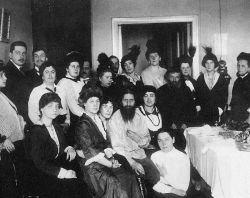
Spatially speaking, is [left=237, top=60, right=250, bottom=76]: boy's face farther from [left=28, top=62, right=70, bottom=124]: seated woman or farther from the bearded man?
[left=28, top=62, right=70, bottom=124]: seated woman

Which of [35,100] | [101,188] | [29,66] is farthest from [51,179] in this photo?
[29,66]

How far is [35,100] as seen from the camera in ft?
11.3

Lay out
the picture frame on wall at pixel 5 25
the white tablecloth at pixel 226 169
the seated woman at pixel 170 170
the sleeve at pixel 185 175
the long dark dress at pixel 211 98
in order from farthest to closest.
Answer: the long dark dress at pixel 211 98 < the picture frame on wall at pixel 5 25 < the sleeve at pixel 185 175 < the seated woman at pixel 170 170 < the white tablecloth at pixel 226 169

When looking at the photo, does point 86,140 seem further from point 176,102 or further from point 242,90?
point 242,90

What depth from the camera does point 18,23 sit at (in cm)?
491

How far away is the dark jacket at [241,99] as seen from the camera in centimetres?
451

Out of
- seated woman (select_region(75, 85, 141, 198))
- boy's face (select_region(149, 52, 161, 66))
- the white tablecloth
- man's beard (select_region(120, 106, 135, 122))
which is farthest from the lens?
boy's face (select_region(149, 52, 161, 66))

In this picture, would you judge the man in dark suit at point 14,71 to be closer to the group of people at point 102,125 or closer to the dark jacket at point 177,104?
the group of people at point 102,125

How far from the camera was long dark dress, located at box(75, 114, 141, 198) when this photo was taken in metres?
2.79

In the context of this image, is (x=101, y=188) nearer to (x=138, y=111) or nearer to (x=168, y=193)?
(x=168, y=193)

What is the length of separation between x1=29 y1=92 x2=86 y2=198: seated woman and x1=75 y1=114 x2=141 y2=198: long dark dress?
0.12m

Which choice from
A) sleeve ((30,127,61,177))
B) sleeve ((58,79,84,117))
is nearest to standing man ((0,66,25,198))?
sleeve ((30,127,61,177))

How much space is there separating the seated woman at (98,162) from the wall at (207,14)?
3.39 m

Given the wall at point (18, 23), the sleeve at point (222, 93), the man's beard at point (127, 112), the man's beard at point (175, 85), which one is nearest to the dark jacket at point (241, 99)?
the sleeve at point (222, 93)
